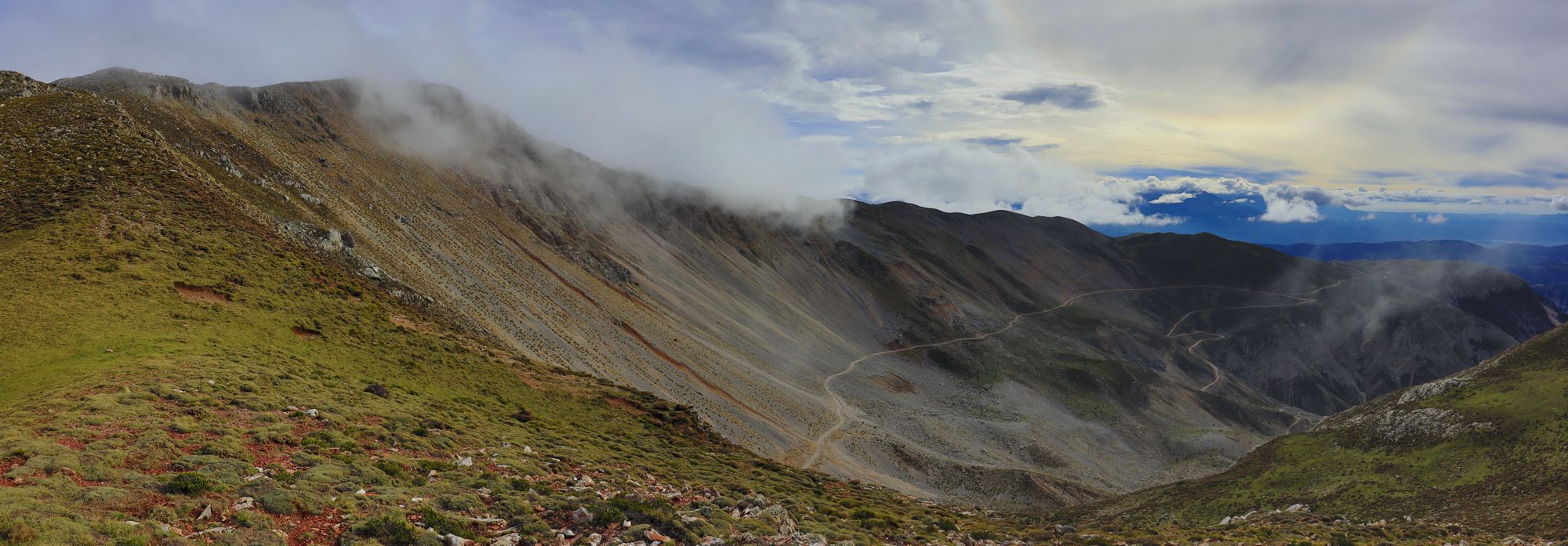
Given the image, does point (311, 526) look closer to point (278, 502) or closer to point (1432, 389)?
point (278, 502)

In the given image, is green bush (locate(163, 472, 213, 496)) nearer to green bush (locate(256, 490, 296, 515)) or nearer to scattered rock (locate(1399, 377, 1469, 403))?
green bush (locate(256, 490, 296, 515))

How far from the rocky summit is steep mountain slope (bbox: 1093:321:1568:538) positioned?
13.4 inches

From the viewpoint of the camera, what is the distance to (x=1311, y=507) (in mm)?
47281

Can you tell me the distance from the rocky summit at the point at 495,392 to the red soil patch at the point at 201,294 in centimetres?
18

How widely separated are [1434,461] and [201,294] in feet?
248

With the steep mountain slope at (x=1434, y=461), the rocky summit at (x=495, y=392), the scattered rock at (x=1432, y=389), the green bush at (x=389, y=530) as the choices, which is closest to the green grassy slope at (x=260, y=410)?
the green bush at (x=389, y=530)

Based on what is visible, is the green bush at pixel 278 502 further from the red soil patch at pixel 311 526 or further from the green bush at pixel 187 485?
the green bush at pixel 187 485

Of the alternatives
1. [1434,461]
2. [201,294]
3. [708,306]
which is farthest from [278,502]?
[708,306]

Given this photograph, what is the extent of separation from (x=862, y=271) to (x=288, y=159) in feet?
377

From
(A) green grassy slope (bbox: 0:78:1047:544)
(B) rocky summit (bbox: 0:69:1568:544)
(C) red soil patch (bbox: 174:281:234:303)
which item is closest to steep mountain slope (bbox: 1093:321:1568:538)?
(B) rocky summit (bbox: 0:69:1568:544)

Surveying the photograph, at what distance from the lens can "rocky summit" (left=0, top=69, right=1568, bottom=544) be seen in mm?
20078

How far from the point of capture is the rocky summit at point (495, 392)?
20.1m

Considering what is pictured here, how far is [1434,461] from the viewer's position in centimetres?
4878

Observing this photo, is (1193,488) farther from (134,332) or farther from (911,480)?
(134,332)
